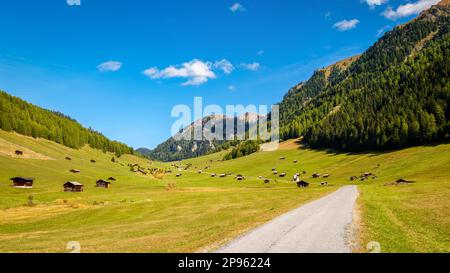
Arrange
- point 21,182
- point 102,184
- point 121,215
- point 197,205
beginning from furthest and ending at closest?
point 102,184, point 21,182, point 197,205, point 121,215

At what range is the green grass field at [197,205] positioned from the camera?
76.3 feet

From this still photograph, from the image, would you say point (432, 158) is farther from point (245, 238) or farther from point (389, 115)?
point (245, 238)

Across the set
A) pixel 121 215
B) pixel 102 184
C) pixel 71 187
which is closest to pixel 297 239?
pixel 121 215

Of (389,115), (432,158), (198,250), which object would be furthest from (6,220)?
(389,115)

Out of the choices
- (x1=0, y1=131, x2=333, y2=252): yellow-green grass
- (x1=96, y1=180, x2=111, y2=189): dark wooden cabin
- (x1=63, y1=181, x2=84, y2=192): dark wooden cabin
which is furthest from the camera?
(x1=96, y1=180, x2=111, y2=189): dark wooden cabin

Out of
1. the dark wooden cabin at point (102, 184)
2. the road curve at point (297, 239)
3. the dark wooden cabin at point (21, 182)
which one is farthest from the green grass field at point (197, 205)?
the dark wooden cabin at point (21, 182)

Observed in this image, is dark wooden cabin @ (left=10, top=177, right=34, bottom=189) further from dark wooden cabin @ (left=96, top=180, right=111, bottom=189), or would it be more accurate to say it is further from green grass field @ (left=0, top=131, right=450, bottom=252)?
dark wooden cabin @ (left=96, top=180, right=111, bottom=189)

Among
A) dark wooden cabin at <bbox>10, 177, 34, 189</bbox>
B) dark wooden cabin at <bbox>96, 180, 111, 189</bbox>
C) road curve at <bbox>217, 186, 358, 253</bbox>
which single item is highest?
road curve at <bbox>217, 186, 358, 253</bbox>

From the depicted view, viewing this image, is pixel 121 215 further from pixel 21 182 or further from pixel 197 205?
pixel 21 182

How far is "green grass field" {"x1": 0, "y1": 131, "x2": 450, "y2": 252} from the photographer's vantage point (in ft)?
76.3

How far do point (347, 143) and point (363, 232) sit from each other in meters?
174

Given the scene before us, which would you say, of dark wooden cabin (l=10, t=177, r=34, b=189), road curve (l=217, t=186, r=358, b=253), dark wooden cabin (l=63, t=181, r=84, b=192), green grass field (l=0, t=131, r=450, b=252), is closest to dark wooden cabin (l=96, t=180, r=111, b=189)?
green grass field (l=0, t=131, r=450, b=252)

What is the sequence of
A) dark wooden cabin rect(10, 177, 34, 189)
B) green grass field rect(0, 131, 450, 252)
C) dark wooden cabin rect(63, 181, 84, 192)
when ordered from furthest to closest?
dark wooden cabin rect(63, 181, 84, 192) < dark wooden cabin rect(10, 177, 34, 189) < green grass field rect(0, 131, 450, 252)

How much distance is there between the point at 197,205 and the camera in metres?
57.1
